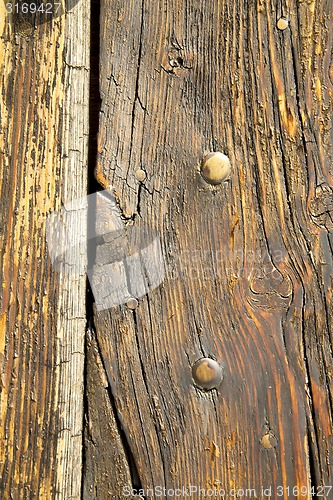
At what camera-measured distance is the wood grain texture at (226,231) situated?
101 centimetres

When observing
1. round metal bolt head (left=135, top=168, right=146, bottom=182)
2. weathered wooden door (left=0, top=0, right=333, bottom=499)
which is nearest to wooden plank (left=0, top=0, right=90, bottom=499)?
weathered wooden door (left=0, top=0, right=333, bottom=499)

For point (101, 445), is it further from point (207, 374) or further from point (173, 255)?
point (173, 255)

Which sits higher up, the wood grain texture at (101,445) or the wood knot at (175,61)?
the wood knot at (175,61)

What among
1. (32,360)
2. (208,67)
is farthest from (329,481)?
(208,67)

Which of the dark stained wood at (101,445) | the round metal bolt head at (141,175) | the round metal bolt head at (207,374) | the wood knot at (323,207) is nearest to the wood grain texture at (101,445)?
the dark stained wood at (101,445)

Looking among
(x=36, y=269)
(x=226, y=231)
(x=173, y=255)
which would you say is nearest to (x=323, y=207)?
(x=226, y=231)

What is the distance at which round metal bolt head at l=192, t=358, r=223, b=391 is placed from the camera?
1.02 meters

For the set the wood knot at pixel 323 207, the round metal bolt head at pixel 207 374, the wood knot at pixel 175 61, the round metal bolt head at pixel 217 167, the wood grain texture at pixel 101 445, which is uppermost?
the wood knot at pixel 175 61

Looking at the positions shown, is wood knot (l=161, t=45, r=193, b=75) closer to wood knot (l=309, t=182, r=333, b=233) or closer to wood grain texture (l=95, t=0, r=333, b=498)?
wood grain texture (l=95, t=0, r=333, b=498)

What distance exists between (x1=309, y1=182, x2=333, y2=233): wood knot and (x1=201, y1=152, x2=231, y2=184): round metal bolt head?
0.17 metres

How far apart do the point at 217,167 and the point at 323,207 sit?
207 millimetres

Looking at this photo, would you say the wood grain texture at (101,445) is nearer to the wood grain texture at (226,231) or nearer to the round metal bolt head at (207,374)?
the wood grain texture at (226,231)

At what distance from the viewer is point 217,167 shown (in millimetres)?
1022

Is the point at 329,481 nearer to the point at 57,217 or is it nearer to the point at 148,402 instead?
the point at 148,402
